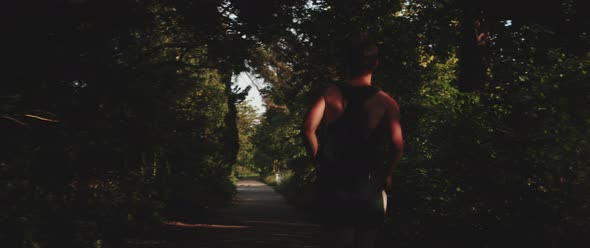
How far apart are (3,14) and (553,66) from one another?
6.67 meters

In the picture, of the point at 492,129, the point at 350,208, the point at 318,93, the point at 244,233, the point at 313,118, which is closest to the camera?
the point at 350,208

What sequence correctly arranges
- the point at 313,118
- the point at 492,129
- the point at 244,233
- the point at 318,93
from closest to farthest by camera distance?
the point at 313,118, the point at 318,93, the point at 492,129, the point at 244,233

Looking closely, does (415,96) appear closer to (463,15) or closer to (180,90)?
(463,15)

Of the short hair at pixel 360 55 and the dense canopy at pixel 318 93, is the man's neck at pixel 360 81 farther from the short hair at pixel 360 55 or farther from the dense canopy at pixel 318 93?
the dense canopy at pixel 318 93

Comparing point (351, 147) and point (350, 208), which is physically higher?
point (351, 147)

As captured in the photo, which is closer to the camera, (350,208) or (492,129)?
(350,208)

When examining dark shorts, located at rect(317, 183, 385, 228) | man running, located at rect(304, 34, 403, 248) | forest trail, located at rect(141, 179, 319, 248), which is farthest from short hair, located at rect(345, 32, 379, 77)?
forest trail, located at rect(141, 179, 319, 248)

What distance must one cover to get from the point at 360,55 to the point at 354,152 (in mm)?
516

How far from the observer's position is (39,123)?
736 centimetres

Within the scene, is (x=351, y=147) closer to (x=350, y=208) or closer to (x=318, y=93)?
(x=350, y=208)

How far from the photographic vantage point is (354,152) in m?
3.09

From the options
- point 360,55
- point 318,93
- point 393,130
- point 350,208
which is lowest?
point 350,208

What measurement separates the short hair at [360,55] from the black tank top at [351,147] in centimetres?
13

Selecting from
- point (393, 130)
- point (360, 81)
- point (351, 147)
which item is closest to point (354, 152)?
point (351, 147)
